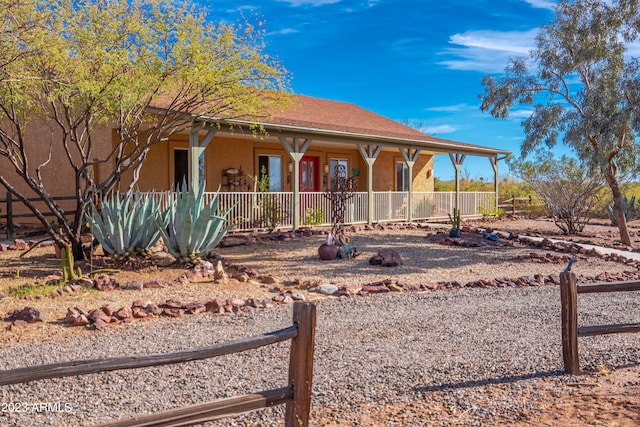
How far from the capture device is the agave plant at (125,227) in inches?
339

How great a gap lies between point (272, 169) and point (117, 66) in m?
9.57

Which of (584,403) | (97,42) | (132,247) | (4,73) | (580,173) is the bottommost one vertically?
(584,403)

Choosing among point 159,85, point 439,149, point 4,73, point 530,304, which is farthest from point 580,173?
point 4,73

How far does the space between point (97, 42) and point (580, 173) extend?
13854 millimetres

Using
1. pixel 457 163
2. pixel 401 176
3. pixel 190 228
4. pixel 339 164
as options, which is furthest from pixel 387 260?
pixel 401 176

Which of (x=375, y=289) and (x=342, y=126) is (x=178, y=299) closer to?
(x=375, y=289)

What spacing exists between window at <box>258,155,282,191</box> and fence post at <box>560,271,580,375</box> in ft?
45.8

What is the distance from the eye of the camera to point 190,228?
8578 millimetres

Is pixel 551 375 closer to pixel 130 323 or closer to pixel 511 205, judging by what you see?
pixel 130 323

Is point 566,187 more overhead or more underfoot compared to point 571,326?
more overhead

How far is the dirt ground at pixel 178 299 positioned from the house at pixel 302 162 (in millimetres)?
2737

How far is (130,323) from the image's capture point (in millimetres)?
5656

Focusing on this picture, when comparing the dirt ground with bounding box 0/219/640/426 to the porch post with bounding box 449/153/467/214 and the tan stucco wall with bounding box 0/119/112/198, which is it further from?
the porch post with bounding box 449/153/467/214

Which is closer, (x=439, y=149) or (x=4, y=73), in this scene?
(x=4, y=73)
